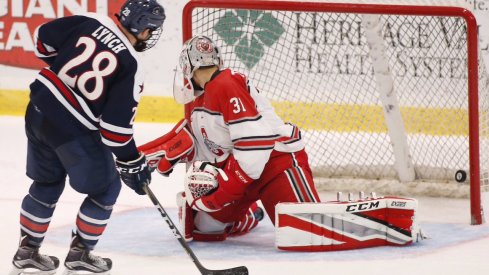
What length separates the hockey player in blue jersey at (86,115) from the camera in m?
3.31

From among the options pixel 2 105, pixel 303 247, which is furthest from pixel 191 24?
pixel 2 105

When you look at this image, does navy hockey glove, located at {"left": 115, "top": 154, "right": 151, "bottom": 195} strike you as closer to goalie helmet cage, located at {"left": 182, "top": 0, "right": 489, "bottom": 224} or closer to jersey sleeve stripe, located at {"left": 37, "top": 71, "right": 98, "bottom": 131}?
jersey sleeve stripe, located at {"left": 37, "top": 71, "right": 98, "bottom": 131}

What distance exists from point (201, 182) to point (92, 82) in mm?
816

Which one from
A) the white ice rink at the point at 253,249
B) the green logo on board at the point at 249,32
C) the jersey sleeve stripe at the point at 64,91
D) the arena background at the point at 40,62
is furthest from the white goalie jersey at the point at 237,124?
the arena background at the point at 40,62

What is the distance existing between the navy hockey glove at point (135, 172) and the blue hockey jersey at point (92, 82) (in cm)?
2

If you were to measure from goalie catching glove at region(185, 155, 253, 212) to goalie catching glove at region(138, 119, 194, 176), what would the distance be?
0.08 meters

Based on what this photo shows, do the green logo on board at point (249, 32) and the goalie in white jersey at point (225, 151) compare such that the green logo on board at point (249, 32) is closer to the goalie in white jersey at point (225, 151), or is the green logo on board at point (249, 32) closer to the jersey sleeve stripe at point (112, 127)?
the goalie in white jersey at point (225, 151)

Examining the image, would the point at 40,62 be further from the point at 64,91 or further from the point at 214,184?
the point at 64,91

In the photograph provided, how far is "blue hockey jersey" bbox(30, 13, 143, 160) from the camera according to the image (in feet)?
10.8

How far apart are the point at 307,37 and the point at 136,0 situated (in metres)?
1.96

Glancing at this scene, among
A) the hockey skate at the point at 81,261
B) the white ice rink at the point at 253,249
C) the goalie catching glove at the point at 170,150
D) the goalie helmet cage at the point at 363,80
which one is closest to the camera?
the hockey skate at the point at 81,261

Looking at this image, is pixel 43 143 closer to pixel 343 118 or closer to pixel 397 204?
pixel 397 204

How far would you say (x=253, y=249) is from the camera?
4012 millimetres

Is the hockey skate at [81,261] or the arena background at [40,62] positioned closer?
the hockey skate at [81,261]
